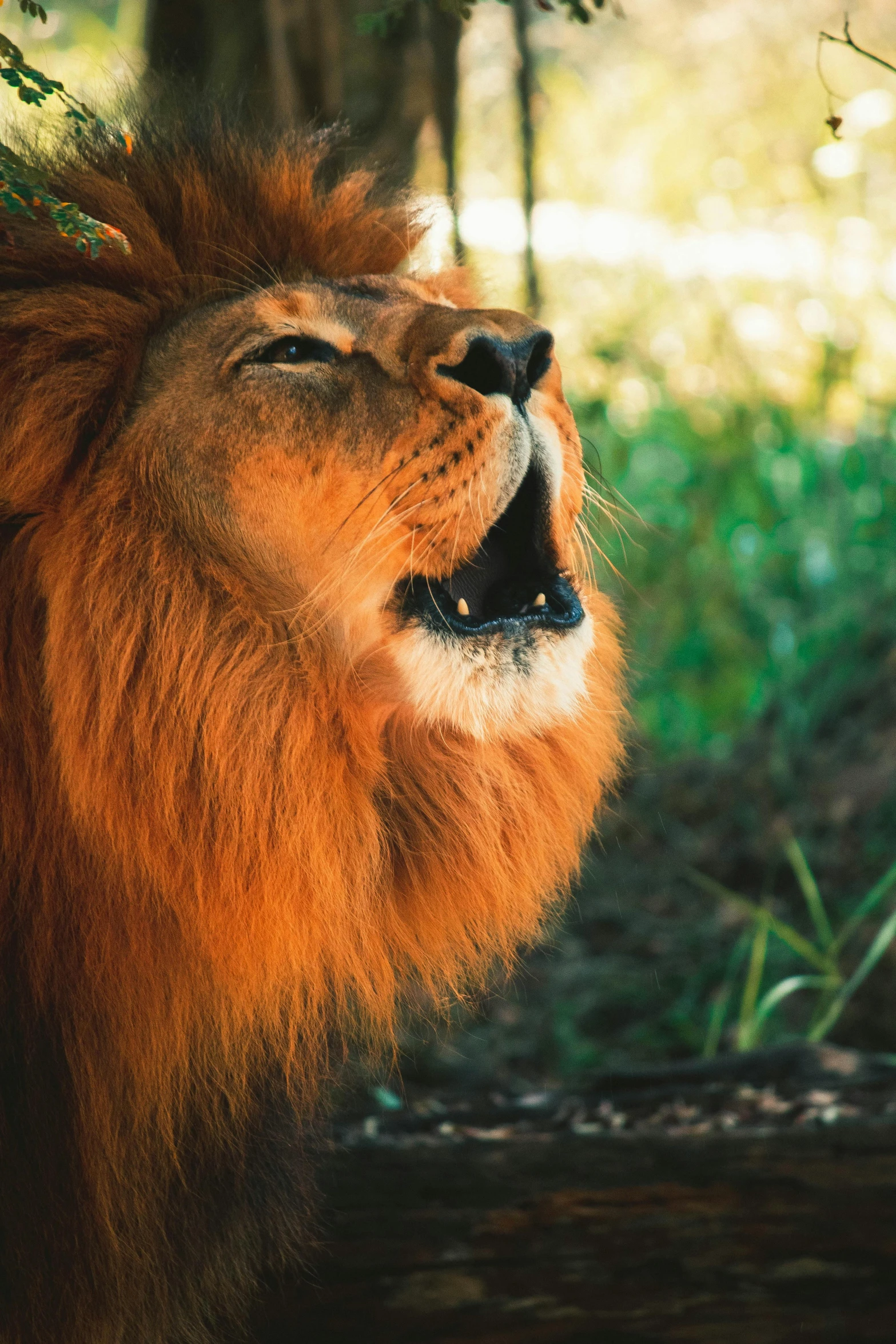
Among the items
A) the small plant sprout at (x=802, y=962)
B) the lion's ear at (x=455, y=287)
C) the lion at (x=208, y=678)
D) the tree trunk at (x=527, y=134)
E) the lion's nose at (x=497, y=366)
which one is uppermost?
the tree trunk at (x=527, y=134)

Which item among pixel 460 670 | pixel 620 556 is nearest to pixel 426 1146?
pixel 460 670

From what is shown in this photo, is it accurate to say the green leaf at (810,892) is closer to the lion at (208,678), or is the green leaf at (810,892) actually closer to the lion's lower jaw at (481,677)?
the lion at (208,678)

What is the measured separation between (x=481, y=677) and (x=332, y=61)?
2.72m

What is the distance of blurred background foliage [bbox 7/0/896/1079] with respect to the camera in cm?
409

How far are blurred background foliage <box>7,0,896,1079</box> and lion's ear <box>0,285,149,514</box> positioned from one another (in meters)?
0.82

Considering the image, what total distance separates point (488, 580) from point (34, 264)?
2.67ft

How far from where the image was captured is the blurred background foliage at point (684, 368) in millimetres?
4086

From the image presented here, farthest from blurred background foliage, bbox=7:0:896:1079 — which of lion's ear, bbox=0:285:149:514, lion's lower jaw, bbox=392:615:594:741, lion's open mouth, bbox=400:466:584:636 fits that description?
lion's ear, bbox=0:285:149:514

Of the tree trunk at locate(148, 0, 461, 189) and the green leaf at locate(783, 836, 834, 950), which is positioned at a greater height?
the tree trunk at locate(148, 0, 461, 189)

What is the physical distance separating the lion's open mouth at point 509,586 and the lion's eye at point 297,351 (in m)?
0.36

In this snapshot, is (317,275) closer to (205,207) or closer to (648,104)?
(205,207)

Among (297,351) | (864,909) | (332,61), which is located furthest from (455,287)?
(864,909)

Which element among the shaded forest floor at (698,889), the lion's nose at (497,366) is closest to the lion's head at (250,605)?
the lion's nose at (497,366)

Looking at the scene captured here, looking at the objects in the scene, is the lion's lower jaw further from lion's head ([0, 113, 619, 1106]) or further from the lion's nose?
the lion's nose
